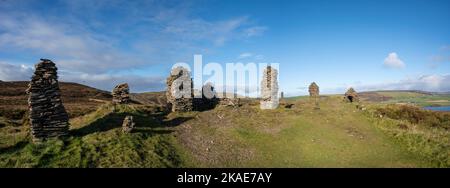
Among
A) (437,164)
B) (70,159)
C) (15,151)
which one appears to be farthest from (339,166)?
(15,151)

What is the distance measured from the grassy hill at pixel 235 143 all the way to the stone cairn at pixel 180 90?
4.25 m

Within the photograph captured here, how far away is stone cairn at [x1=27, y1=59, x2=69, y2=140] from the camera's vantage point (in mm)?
24500

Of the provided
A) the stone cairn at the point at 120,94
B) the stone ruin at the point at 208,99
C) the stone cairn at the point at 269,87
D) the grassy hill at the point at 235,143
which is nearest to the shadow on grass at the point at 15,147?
the grassy hill at the point at 235,143

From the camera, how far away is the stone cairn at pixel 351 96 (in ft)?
186

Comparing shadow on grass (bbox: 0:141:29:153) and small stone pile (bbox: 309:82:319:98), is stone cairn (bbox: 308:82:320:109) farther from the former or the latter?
shadow on grass (bbox: 0:141:29:153)

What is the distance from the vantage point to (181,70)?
4409 cm

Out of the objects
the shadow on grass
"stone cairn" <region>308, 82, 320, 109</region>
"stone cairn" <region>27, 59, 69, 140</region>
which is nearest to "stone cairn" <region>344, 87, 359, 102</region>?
"stone cairn" <region>308, 82, 320, 109</region>

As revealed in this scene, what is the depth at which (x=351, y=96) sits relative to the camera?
187 ft

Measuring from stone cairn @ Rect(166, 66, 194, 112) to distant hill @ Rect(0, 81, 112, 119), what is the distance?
2065 centimetres

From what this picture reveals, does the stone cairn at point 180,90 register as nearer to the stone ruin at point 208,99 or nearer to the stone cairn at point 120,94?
the stone ruin at point 208,99

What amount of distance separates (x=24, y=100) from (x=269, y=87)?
56615 millimetres
